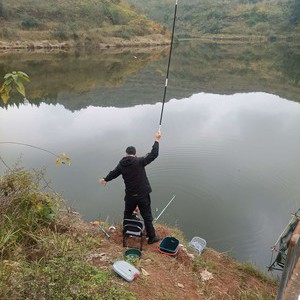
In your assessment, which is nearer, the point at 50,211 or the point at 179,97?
the point at 50,211

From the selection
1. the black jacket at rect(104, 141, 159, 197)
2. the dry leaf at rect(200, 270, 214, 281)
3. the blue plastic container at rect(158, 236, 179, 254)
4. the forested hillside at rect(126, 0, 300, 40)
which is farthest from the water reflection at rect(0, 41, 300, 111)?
the forested hillside at rect(126, 0, 300, 40)

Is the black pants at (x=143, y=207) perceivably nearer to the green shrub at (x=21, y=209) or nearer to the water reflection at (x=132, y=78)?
the green shrub at (x=21, y=209)

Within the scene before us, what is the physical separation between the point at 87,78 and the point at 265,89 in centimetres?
1347

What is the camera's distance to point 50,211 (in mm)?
5250

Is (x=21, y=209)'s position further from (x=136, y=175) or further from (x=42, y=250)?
(x=136, y=175)

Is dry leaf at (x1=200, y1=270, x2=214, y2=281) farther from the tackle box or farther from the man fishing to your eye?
the tackle box

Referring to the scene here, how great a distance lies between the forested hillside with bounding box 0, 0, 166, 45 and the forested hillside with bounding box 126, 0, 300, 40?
75.7ft

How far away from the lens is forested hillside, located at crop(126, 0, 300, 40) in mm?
81625

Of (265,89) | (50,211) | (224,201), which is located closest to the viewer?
(50,211)

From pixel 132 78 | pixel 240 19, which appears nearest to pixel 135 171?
pixel 132 78

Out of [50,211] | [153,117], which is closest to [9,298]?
[50,211]

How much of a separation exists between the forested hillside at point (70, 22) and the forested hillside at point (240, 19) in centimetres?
2309

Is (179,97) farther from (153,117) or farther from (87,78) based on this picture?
(87,78)

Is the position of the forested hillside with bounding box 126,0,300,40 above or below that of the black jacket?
above
